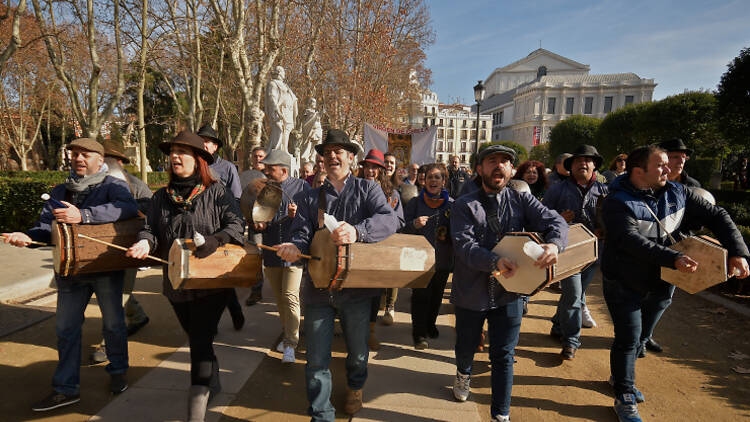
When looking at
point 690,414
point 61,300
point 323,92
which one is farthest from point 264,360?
point 323,92

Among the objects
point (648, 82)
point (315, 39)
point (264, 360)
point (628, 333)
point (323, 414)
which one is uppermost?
point (648, 82)

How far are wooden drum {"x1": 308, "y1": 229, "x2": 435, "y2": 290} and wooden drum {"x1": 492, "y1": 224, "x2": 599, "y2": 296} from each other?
500mm

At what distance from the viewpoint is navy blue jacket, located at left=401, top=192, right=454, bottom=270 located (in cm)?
411

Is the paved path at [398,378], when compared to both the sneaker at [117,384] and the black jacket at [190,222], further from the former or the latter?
the black jacket at [190,222]

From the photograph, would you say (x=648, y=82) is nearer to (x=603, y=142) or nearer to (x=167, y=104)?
(x=603, y=142)

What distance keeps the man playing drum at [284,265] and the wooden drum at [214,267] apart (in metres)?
0.98

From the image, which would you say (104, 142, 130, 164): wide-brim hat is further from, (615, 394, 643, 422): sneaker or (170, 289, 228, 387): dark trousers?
(615, 394, 643, 422): sneaker

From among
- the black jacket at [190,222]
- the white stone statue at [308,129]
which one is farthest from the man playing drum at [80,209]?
the white stone statue at [308,129]

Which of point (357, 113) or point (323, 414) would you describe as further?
point (357, 113)

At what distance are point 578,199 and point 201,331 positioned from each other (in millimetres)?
3862

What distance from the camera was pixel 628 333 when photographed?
2.89 metres

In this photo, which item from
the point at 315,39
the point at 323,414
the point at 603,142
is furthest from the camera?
the point at 603,142

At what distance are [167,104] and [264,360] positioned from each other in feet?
115

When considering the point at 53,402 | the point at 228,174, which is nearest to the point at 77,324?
the point at 53,402
